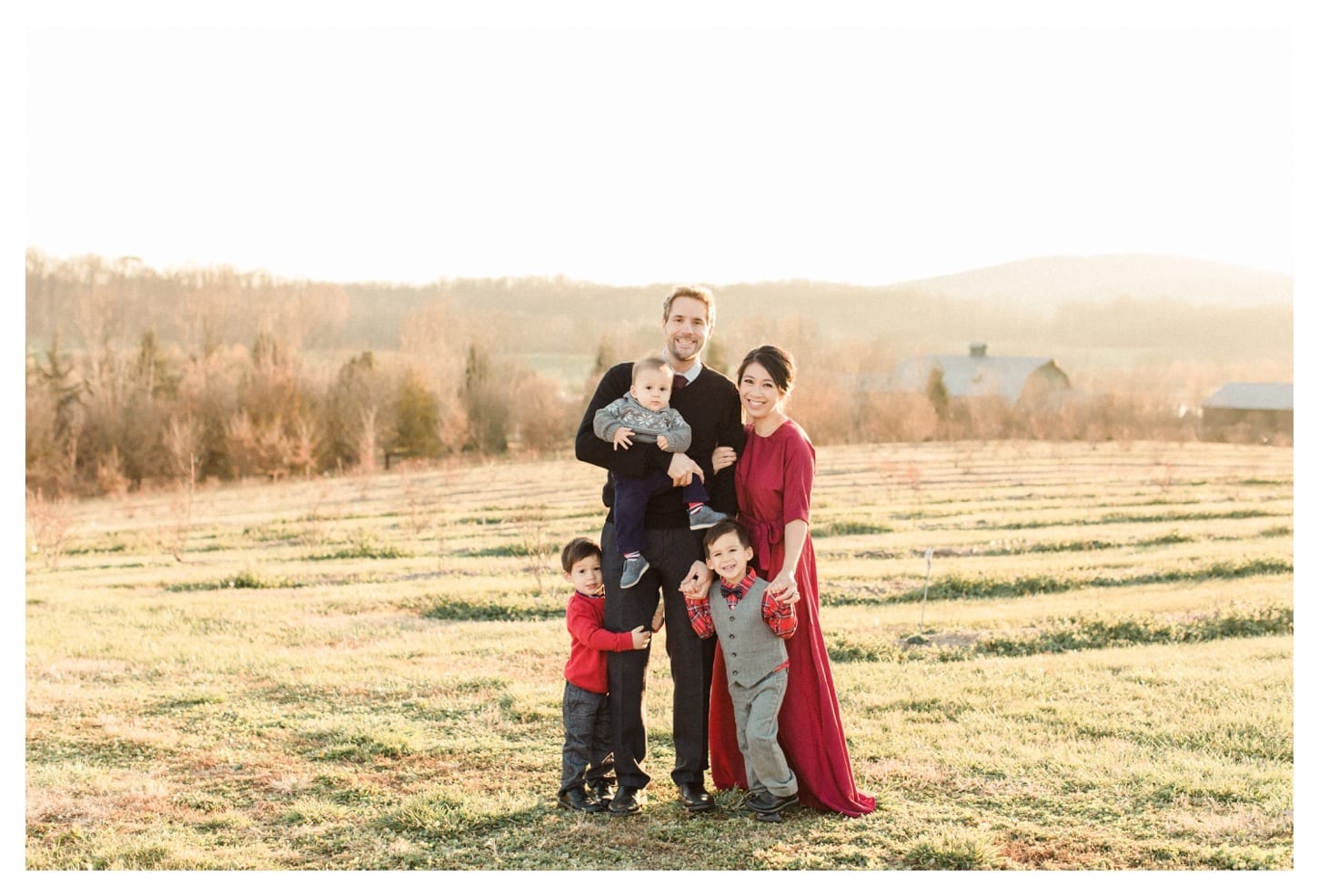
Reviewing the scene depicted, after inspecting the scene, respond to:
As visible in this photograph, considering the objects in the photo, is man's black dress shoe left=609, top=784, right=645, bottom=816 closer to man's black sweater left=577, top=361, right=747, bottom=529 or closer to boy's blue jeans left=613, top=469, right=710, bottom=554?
boy's blue jeans left=613, top=469, right=710, bottom=554

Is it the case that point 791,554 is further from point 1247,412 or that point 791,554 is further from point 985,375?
point 985,375

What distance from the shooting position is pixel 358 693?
7.61 m

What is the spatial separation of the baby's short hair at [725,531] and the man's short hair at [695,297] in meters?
Result: 0.89

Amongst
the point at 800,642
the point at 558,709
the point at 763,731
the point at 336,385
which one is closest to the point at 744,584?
the point at 800,642

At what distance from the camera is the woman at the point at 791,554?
4.76 m

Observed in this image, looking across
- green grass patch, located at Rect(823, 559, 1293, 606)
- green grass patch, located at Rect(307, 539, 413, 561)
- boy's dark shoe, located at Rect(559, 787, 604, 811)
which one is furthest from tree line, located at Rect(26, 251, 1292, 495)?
boy's dark shoe, located at Rect(559, 787, 604, 811)

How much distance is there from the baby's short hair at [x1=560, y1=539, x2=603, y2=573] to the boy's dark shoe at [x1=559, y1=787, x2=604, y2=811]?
106 cm

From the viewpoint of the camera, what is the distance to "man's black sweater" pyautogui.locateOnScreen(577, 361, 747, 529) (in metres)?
4.70

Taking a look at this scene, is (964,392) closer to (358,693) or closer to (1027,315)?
(1027,315)

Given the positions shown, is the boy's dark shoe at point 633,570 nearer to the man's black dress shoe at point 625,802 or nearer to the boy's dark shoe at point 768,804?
the man's black dress shoe at point 625,802

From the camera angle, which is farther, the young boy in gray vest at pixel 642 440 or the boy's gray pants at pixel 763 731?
the boy's gray pants at pixel 763 731

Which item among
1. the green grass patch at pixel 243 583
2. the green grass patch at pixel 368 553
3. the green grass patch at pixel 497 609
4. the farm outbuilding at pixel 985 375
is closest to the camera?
the green grass patch at pixel 497 609

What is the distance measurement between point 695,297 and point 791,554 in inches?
47.6

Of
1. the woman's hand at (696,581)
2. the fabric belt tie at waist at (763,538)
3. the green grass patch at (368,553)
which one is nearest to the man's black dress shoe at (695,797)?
the woman's hand at (696,581)
